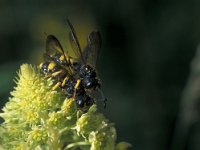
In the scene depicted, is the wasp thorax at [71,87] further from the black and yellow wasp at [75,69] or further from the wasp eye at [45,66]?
the wasp eye at [45,66]

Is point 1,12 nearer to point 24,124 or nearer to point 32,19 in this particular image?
point 32,19

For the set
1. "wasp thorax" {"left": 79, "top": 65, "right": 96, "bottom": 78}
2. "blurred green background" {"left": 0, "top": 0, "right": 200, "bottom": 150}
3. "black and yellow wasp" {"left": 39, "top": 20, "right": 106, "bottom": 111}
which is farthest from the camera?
"blurred green background" {"left": 0, "top": 0, "right": 200, "bottom": 150}

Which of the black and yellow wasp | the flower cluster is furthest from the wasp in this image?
the flower cluster

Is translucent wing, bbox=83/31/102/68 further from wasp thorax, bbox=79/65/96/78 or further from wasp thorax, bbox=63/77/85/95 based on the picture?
wasp thorax, bbox=63/77/85/95

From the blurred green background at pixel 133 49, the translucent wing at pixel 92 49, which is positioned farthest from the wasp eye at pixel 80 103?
the blurred green background at pixel 133 49

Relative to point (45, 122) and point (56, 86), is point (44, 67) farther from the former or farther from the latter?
point (45, 122)

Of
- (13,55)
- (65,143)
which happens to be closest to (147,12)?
(13,55)
